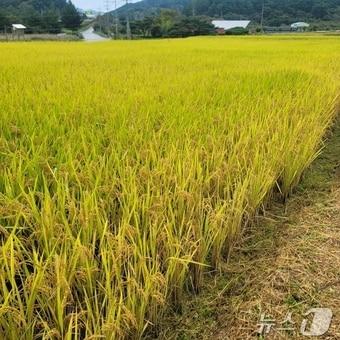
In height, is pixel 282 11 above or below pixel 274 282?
above

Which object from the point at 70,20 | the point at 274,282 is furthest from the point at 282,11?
the point at 274,282

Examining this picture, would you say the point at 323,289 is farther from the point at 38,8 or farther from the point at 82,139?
the point at 38,8

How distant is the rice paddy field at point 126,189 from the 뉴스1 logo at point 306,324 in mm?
309

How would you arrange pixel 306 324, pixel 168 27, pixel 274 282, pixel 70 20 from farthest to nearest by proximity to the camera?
pixel 70 20
pixel 168 27
pixel 274 282
pixel 306 324

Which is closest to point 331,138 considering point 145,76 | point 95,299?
point 145,76

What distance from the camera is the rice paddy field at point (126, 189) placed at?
3.93 ft

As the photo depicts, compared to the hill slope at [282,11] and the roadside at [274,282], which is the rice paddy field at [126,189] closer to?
the roadside at [274,282]

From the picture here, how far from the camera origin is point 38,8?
202 ft

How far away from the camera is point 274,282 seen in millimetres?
1639

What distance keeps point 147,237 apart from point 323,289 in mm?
732

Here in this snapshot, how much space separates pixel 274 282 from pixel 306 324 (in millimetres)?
240

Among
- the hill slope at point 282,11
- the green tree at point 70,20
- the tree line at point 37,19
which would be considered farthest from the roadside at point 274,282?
the green tree at point 70,20

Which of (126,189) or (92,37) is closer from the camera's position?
(126,189)

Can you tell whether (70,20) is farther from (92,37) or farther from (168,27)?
(168,27)
